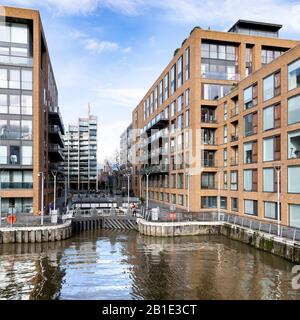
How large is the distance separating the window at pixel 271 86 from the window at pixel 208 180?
581 inches

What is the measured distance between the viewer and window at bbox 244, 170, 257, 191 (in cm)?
3509

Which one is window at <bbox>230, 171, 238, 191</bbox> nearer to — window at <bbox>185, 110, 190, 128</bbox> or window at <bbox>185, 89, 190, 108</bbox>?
window at <bbox>185, 110, 190, 128</bbox>

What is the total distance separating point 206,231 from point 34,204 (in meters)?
22.1

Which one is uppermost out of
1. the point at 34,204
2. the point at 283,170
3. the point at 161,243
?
the point at 283,170

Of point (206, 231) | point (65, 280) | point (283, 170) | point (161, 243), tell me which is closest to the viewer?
point (65, 280)

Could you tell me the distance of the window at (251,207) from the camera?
34759 millimetres

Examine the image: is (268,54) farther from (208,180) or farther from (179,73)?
(208,180)

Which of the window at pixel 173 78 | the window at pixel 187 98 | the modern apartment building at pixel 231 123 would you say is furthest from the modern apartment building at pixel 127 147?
the window at pixel 187 98

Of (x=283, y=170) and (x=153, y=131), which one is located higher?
(x=153, y=131)

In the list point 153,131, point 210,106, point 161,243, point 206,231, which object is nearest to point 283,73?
point 210,106

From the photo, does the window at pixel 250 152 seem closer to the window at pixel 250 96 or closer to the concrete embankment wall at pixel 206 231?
the window at pixel 250 96

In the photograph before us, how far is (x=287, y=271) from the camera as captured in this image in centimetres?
2100

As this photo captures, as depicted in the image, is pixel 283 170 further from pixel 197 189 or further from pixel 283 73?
pixel 197 189

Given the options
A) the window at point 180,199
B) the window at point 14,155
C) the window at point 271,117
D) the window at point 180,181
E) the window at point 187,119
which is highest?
the window at point 187,119
